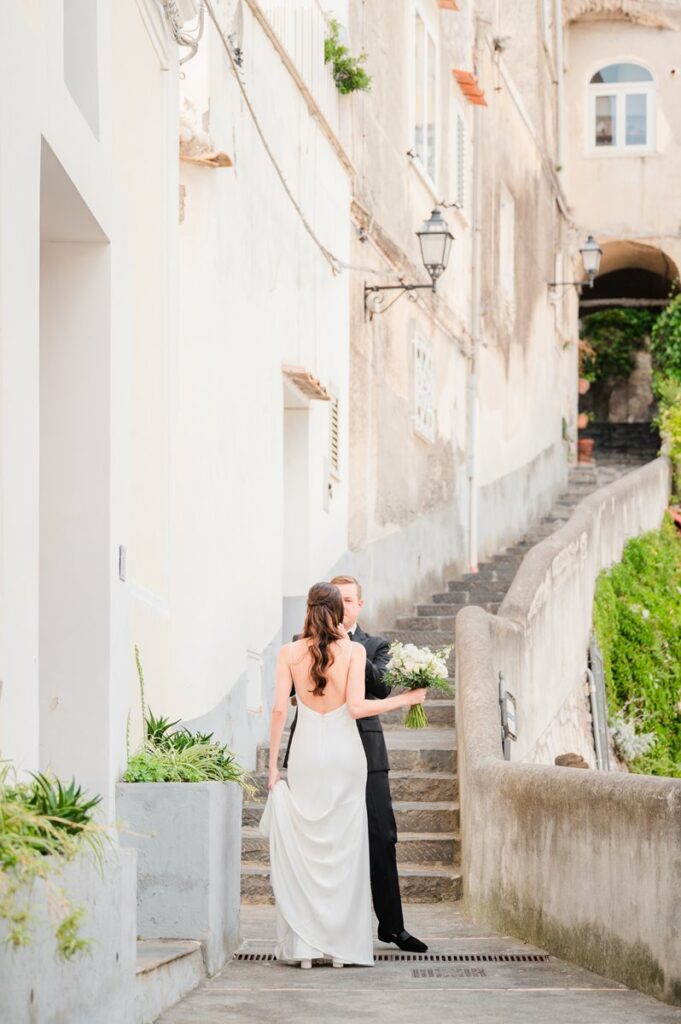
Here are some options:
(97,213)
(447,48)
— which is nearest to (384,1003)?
(97,213)

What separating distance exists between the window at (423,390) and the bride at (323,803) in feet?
30.5

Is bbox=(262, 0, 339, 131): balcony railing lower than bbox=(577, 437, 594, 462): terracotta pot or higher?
higher

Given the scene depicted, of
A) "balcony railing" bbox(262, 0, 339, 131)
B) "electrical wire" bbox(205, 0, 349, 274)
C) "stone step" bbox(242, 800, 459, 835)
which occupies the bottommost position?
"stone step" bbox(242, 800, 459, 835)

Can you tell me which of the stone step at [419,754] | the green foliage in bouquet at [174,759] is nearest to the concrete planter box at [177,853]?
the green foliage in bouquet at [174,759]

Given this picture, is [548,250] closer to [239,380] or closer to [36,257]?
[239,380]

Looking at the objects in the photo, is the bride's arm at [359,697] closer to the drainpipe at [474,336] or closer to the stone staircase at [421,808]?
the stone staircase at [421,808]

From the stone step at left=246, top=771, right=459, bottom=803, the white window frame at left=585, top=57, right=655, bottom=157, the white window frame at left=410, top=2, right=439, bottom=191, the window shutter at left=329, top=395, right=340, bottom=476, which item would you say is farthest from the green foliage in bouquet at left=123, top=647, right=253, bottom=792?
the white window frame at left=585, top=57, right=655, bottom=157

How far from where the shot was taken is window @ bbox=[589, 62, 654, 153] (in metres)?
30.8

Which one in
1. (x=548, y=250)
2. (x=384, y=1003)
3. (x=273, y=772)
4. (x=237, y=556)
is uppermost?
(x=548, y=250)

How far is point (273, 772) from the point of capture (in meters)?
8.23

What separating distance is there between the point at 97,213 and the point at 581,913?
3586 millimetres

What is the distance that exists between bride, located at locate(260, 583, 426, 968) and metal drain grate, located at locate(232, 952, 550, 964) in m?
0.15

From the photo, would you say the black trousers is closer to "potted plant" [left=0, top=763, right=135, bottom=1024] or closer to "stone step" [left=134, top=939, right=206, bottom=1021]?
"stone step" [left=134, top=939, right=206, bottom=1021]

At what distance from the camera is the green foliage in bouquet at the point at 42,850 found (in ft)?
14.6
